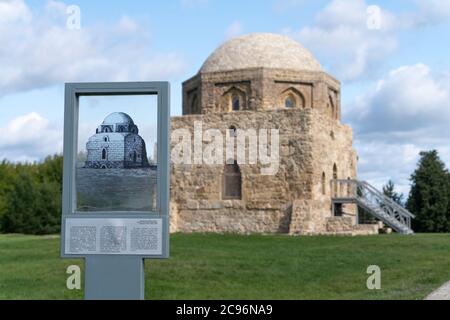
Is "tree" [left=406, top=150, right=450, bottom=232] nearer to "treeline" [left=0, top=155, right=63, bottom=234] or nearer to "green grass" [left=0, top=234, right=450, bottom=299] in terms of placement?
"green grass" [left=0, top=234, right=450, bottom=299]

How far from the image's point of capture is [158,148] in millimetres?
9219

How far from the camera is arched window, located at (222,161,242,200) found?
2681 cm

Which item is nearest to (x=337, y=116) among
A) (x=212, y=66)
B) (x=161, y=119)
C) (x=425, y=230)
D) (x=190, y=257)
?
(x=212, y=66)

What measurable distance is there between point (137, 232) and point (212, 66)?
20.3 meters

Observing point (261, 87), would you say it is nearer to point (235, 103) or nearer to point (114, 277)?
point (235, 103)

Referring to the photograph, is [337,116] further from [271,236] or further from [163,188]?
[163,188]

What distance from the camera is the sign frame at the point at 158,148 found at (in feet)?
30.0

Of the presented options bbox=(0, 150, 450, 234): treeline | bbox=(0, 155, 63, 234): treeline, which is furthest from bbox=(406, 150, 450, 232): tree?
bbox=(0, 155, 63, 234): treeline

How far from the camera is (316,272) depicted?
1412 centimetres

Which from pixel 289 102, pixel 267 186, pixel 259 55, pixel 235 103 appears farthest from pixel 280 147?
pixel 259 55

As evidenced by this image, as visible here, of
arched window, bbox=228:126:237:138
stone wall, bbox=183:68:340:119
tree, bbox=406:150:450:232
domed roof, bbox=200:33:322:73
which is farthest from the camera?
tree, bbox=406:150:450:232

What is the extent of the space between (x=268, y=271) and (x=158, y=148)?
19.4 feet

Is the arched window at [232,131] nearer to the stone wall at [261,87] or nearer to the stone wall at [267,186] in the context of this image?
the stone wall at [267,186]

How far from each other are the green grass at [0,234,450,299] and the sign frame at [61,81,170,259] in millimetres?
2999
